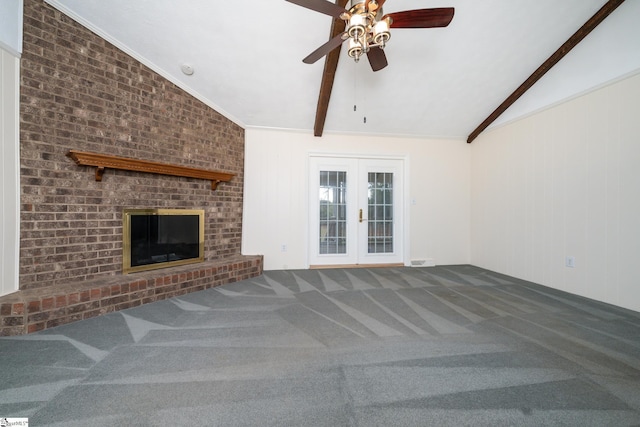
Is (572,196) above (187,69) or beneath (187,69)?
beneath

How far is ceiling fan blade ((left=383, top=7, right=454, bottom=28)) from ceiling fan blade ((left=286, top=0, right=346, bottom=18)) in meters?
0.38

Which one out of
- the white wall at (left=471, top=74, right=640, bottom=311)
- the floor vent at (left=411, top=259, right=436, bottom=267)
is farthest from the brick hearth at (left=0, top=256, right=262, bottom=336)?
the white wall at (left=471, top=74, right=640, bottom=311)

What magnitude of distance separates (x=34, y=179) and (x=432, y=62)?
4.54 metres

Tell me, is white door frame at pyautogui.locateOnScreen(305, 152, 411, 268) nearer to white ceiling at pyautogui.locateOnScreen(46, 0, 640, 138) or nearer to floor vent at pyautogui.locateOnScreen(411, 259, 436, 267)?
floor vent at pyautogui.locateOnScreen(411, 259, 436, 267)

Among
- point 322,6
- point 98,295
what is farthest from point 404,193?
point 98,295

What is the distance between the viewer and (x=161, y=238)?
3.26 meters

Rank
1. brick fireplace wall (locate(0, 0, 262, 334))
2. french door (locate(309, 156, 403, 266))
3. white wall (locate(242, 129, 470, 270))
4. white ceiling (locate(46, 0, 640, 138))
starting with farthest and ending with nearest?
french door (locate(309, 156, 403, 266)) → white wall (locate(242, 129, 470, 270)) → white ceiling (locate(46, 0, 640, 138)) → brick fireplace wall (locate(0, 0, 262, 334))

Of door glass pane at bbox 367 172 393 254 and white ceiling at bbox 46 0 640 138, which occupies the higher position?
white ceiling at bbox 46 0 640 138

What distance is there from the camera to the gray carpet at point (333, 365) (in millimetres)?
1308

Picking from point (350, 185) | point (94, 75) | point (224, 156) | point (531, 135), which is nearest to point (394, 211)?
point (350, 185)

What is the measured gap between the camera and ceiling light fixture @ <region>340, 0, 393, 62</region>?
1931 millimetres

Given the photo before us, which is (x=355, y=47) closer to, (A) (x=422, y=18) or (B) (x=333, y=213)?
(A) (x=422, y=18)

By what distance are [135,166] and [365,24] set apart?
9.12 feet

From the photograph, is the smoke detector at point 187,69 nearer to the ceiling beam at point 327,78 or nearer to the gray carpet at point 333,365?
the ceiling beam at point 327,78
